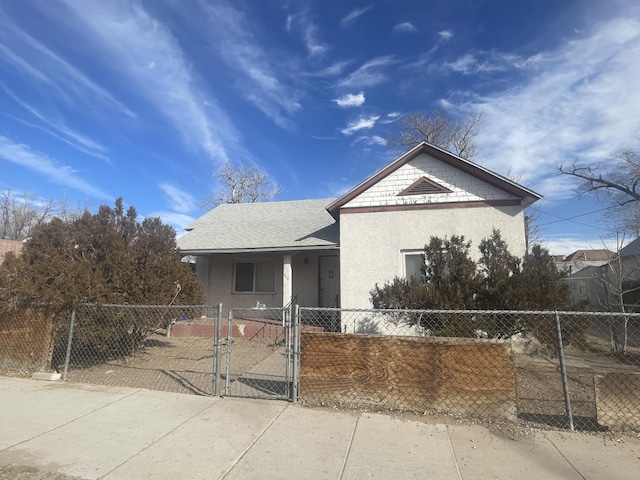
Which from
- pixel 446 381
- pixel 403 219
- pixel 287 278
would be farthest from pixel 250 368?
pixel 403 219

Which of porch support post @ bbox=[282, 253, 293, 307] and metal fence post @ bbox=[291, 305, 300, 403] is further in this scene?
porch support post @ bbox=[282, 253, 293, 307]

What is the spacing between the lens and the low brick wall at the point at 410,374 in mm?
4449

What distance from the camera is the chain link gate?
522 cm

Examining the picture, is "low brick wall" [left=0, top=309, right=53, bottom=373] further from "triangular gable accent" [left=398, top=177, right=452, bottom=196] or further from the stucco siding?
"triangular gable accent" [left=398, top=177, right=452, bottom=196]

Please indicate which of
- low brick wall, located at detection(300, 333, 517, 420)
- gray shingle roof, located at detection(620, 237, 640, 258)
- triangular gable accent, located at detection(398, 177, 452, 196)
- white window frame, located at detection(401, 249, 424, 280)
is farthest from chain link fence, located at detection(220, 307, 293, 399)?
gray shingle roof, located at detection(620, 237, 640, 258)

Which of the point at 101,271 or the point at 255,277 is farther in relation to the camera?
the point at 255,277

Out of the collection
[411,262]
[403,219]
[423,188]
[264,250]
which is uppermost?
[423,188]

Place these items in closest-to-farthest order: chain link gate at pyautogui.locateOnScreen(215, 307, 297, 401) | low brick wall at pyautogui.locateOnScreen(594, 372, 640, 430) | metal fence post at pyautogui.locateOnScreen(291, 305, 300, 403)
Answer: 1. low brick wall at pyautogui.locateOnScreen(594, 372, 640, 430)
2. metal fence post at pyautogui.locateOnScreen(291, 305, 300, 403)
3. chain link gate at pyautogui.locateOnScreen(215, 307, 297, 401)

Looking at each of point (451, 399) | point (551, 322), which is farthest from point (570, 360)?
point (451, 399)

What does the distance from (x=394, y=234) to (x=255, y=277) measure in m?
5.89

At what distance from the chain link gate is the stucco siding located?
2113 mm

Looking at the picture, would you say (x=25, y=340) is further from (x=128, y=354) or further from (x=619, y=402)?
(x=619, y=402)

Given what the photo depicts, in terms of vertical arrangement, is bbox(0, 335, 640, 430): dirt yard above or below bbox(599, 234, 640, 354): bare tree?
below

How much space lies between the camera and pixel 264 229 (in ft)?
45.3
